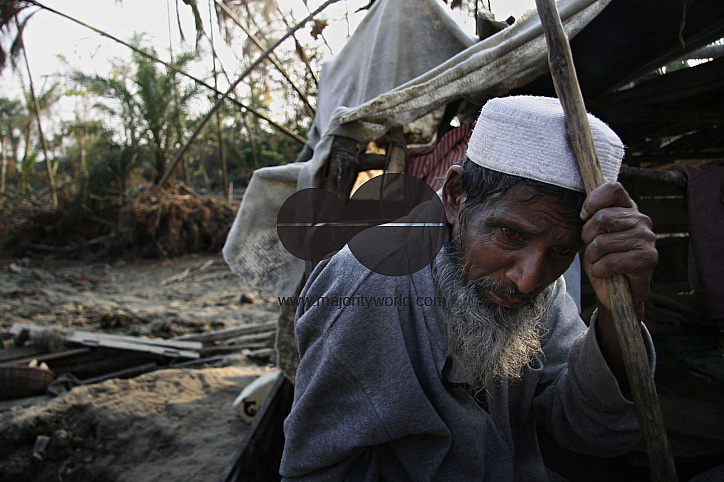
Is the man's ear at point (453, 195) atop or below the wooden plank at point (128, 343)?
atop

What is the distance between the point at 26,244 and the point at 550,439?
1395 cm

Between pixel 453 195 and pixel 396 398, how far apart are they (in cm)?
62

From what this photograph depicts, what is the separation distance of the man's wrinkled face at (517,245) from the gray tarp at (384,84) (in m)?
1.02

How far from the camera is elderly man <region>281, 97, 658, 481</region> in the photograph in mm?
1131

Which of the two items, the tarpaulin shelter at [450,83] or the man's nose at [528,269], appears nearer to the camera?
the man's nose at [528,269]

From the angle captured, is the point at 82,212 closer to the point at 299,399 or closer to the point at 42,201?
the point at 42,201

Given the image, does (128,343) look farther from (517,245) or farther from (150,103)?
(150,103)

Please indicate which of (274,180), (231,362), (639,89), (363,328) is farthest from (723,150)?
(231,362)

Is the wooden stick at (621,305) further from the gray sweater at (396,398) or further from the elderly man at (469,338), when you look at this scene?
the gray sweater at (396,398)

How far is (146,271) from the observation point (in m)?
10.4

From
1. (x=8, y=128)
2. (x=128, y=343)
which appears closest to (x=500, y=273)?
(x=128, y=343)

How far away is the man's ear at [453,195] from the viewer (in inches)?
51.9

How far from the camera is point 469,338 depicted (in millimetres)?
1258

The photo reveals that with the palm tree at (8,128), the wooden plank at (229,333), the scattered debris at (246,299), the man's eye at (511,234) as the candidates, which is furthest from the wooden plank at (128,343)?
the palm tree at (8,128)
